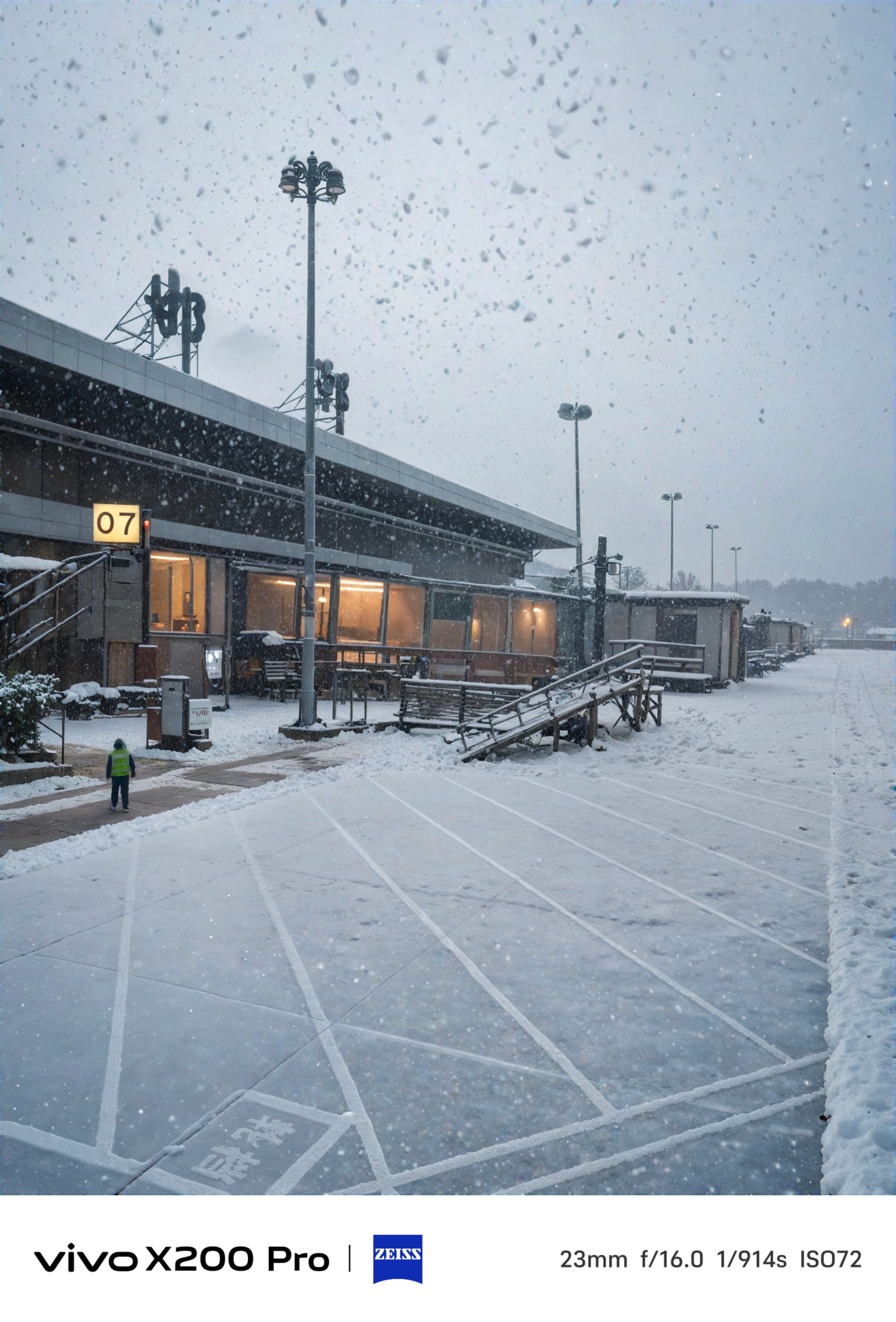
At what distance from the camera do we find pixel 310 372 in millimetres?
15219

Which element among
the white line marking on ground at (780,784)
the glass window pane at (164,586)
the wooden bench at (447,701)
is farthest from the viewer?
the glass window pane at (164,586)

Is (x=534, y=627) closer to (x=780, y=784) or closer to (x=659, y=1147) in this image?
(x=780, y=784)

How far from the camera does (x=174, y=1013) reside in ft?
14.3

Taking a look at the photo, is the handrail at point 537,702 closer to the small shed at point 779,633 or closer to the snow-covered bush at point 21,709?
the snow-covered bush at point 21,709

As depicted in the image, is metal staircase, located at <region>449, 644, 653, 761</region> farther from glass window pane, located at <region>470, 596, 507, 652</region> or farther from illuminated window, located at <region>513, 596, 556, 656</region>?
illuminated window, located at <region>513, 596, 556, 656</region>

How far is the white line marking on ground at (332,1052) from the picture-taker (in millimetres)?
3145

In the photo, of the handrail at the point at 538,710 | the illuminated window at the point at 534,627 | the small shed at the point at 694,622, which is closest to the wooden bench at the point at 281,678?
the handrail at the point at 538,710

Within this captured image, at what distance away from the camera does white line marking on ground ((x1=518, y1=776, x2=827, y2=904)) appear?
671 cm

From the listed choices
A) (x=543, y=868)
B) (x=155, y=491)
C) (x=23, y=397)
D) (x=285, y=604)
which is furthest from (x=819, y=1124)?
(x=285, y=604)

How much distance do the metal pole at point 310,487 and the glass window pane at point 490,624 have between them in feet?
56.2

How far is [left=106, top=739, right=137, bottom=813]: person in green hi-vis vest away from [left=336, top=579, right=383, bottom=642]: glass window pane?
21444mm

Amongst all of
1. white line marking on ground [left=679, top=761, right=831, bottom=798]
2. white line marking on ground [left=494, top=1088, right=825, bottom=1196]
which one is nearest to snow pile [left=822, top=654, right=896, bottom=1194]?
white line marking on ground [left=494, top=1088, right=825, bottom=1196]

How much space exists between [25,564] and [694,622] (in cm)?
2612

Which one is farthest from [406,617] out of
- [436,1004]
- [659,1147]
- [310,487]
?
[659,1147]
